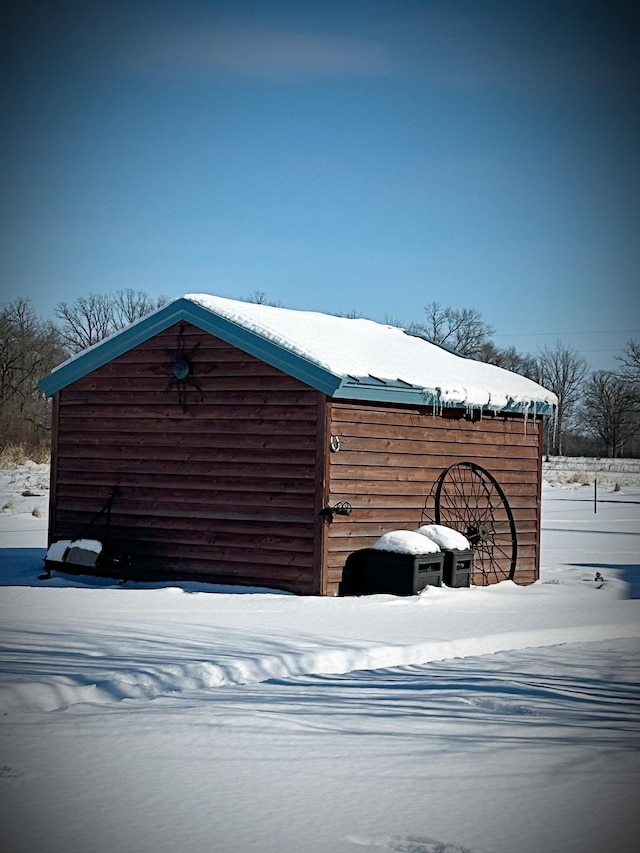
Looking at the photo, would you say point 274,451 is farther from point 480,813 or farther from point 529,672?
point 480,813

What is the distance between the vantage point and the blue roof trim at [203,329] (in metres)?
11.9

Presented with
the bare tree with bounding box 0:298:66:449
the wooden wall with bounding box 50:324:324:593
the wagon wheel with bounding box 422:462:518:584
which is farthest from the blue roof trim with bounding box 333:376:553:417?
the bare tree with bounding box 0:298:66:449

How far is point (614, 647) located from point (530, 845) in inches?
207

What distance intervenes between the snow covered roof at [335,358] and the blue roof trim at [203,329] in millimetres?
12

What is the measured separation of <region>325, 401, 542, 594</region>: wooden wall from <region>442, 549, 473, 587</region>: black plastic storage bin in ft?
2.98

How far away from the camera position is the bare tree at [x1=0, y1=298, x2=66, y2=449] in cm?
4406

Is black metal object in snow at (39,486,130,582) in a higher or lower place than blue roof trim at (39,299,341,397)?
lower

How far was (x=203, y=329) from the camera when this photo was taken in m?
13.1

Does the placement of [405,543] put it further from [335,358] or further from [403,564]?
[335,358]

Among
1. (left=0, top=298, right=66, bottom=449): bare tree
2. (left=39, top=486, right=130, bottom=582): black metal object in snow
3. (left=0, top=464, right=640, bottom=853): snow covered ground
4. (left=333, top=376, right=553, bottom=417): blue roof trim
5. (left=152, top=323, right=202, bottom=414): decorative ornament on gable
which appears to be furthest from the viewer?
(left=0, top=298, right=66, bottom=449): bare tree

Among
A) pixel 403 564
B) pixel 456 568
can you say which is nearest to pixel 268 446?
pixel 403 564

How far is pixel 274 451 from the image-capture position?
1231 centimetres

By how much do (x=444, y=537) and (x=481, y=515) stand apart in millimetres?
2436

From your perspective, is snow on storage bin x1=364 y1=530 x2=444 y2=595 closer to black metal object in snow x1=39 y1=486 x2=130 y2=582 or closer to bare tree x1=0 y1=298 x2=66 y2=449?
black metal object in snow x1=39 y1=486 x2=130 y2=582
